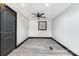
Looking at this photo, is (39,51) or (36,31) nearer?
(39,51)

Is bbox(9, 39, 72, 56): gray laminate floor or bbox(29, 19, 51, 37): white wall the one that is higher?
bbox(29, 19, 51, 37): white wall

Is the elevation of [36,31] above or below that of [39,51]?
above

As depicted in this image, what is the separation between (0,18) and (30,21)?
23.8 ft

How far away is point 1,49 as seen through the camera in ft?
11.3

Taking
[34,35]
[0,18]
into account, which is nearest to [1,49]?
[0,18]

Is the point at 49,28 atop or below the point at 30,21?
below

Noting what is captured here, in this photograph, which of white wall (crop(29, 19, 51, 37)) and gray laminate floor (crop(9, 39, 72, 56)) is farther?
white wall (crop(29, 19, 51, 37))

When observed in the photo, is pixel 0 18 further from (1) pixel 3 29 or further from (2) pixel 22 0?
(2) pixel 22 0

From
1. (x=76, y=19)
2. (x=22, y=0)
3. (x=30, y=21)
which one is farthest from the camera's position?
(x=30, y=21)

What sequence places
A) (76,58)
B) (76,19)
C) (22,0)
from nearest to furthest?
(76,58) < (22,0) < (76,19)

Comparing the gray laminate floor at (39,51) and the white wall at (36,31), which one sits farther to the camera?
the white wall at (36,31)

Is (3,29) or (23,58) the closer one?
(23,58)

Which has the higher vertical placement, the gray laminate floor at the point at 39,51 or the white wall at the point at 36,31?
the white wall at the point at 36,31

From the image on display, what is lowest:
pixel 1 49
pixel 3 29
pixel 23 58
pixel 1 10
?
pixel 1 49
